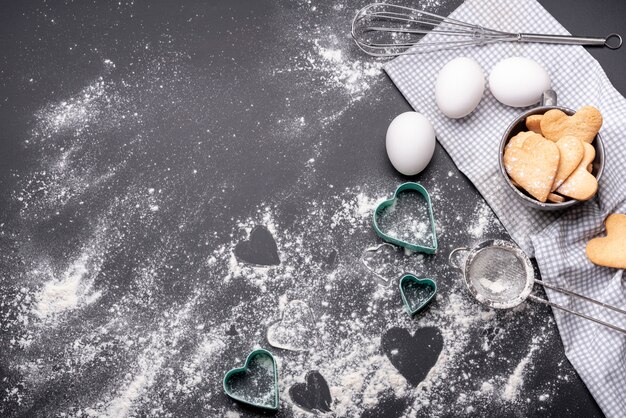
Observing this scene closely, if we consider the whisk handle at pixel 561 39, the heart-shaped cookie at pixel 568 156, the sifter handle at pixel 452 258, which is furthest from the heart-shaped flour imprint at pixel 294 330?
the whisk handle at pixel 561 39

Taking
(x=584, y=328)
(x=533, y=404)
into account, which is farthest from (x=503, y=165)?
(x=533, y=404)

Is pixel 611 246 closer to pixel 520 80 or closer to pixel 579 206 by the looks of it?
pixel 579 206

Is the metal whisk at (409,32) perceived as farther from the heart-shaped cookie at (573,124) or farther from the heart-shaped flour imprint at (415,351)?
the heart-shaped flour imprint at (415,351)

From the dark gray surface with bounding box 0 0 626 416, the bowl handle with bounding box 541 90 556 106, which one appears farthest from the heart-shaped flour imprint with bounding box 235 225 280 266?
the bowl handle with bounding box 541 90 556 106

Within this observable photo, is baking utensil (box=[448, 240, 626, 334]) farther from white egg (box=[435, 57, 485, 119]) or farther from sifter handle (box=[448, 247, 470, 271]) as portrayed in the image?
white egg (box=[435, 57, 485, 119])

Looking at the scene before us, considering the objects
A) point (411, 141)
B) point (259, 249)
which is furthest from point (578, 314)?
point (259, 249)
